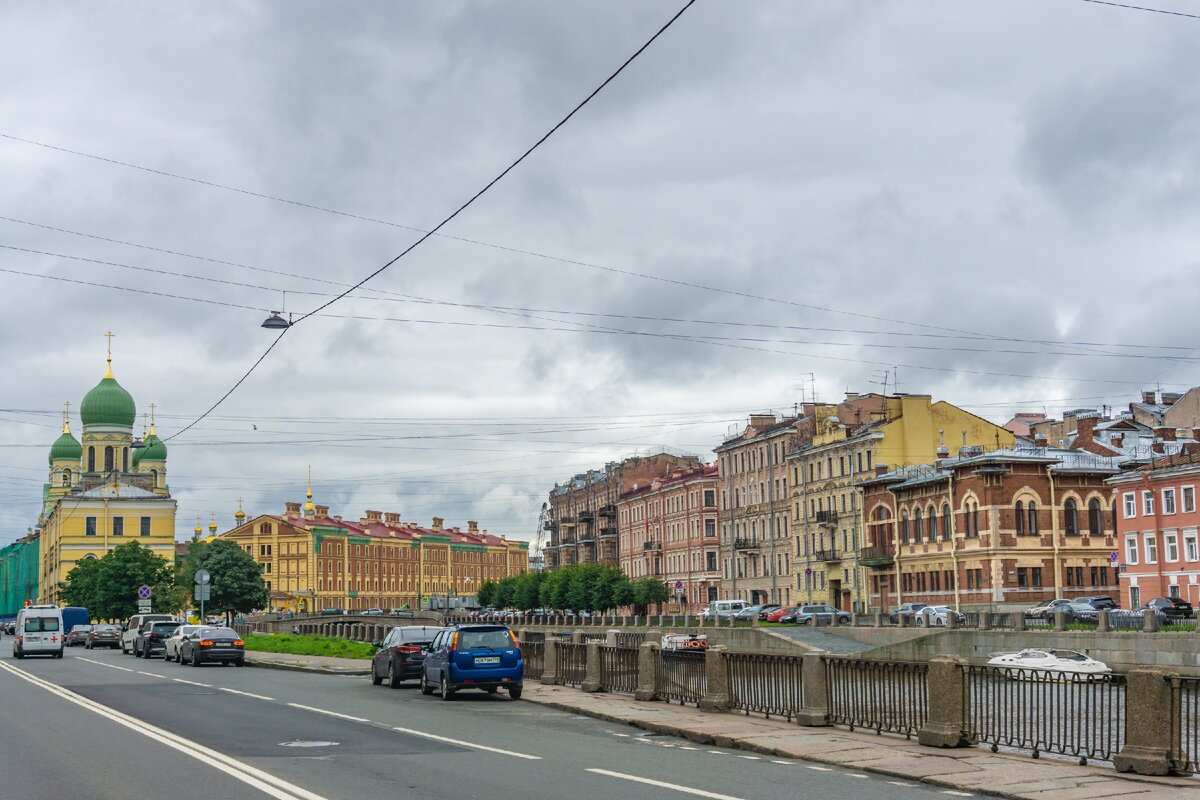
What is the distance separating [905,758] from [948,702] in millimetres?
1368

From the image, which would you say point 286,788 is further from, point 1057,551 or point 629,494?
point 629,494

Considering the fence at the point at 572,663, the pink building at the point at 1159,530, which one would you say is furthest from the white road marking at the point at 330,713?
the pink building at the point at 1159,530

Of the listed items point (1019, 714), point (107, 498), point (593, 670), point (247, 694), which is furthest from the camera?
point (107, 498)

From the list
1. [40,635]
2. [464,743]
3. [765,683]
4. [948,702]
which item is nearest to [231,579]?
[40,635]

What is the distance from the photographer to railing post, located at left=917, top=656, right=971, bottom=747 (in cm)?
1756

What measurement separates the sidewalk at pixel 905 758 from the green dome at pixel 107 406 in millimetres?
133448

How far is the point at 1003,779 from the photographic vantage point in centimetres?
1472

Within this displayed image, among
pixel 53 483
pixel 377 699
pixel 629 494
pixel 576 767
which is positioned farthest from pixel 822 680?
pixel 53 483

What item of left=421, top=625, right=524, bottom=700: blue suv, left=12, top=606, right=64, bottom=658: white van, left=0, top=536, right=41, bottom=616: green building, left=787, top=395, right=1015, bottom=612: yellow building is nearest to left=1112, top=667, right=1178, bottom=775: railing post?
left=421, top=625, right=524, bottom=700: blue suv

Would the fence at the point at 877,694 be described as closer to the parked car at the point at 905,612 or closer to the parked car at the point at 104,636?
the parked car at the point at 905,612

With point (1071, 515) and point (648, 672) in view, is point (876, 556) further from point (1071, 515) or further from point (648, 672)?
point (648, 672)

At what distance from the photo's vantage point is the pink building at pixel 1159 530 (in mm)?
67188

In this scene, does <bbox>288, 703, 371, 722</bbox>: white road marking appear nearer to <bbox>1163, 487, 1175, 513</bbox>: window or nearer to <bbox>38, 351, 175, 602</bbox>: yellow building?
<bbox>1163, 487, 1175, 513</bbox>: window

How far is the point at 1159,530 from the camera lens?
69.4 meters
